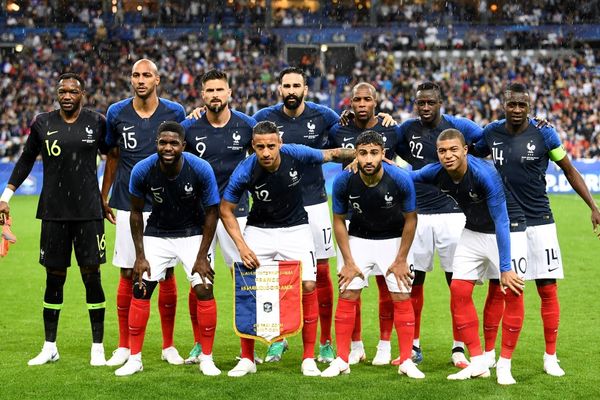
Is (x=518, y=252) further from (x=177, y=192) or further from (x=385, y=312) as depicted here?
(x=177, y=192)

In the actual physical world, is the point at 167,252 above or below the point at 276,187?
below

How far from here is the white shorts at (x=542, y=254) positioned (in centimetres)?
780

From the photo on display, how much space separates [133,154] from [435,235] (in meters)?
2.75

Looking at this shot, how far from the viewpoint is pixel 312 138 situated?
877cm

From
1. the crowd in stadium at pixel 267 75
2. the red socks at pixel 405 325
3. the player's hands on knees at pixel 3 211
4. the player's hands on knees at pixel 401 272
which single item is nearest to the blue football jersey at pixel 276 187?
the player's hands on knees at pixel 401 272

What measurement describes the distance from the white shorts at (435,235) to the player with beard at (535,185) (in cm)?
81

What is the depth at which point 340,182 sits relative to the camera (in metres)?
7.76

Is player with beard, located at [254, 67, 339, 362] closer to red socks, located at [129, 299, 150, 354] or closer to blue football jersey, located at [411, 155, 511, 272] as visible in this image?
blue football jersey, located at [411, 155, 511, 272]

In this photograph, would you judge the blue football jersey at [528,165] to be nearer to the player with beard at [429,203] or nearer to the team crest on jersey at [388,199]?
the player with beard at [429,203]

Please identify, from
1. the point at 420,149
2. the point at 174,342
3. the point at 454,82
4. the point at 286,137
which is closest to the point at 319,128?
the point at 286,137

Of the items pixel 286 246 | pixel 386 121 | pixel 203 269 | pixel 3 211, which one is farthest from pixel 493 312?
pixel 3 211

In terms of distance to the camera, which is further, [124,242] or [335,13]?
[335,13]

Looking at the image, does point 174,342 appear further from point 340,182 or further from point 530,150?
point 530,150

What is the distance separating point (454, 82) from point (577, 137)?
5.86 meters
